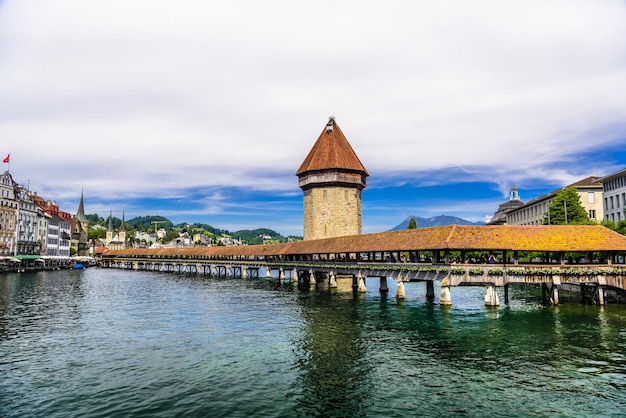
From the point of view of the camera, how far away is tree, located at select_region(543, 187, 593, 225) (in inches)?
1906

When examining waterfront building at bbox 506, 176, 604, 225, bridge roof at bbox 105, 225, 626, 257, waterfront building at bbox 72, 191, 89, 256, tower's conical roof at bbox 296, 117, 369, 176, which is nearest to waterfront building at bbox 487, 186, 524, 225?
waterfront building at bbox 506, 176, 604, 225

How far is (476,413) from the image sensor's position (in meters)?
11.5

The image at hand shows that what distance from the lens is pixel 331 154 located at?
221ft

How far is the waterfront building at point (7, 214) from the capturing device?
77.9 meters

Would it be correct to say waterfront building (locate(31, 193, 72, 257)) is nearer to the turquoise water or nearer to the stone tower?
the stone tower

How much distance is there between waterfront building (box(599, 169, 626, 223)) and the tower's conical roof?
1295 inches

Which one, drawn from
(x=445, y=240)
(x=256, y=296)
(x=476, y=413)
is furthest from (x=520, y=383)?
(x=256, y=296)

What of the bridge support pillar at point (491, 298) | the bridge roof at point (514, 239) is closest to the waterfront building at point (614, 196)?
the bridge roof at point (514, 239)

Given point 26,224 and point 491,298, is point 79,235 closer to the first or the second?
point 26,224

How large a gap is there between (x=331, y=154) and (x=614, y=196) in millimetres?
38275

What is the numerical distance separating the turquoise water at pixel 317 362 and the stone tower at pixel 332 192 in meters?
36.3

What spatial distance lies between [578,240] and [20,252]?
91371 millimetres

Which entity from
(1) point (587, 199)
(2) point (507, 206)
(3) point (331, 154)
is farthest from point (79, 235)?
(1) point (587, 199)

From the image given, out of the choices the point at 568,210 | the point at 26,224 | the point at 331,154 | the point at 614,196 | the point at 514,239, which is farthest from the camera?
the point at 26,224
